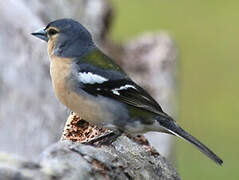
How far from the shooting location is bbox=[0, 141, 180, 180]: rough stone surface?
4637 mm

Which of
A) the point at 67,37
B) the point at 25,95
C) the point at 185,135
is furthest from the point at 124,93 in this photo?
the point at 25,95

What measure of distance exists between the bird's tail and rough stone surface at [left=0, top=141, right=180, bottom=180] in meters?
0.32

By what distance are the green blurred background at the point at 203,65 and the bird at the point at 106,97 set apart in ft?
22.9

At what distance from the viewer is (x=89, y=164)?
507cm

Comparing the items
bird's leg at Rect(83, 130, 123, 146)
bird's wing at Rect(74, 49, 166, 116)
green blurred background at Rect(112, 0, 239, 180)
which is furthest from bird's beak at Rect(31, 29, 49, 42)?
green blurred background at Rect(112, 0, 239, 180)

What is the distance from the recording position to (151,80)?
1077 cm

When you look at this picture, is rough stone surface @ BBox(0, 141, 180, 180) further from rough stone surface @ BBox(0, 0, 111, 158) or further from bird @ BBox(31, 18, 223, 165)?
rough stone surface @ BBox(0, 0, 111, 158)

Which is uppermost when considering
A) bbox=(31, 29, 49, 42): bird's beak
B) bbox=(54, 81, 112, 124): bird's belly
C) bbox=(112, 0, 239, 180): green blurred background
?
bbox=(112, 0, 239, 180): green blurred background

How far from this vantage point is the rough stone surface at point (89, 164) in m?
4.64

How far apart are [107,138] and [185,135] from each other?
59 cm

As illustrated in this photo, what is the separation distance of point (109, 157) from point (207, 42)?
53.3 ft

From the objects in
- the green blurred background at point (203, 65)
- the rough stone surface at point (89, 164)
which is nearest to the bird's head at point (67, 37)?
the rough stone surface at point (89, 164)

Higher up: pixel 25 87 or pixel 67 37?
pixel 25 87

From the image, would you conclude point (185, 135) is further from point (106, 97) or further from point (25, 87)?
point (25, 87)
